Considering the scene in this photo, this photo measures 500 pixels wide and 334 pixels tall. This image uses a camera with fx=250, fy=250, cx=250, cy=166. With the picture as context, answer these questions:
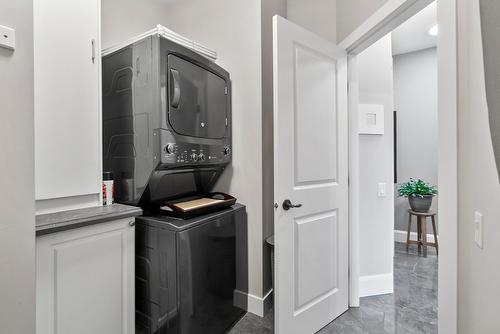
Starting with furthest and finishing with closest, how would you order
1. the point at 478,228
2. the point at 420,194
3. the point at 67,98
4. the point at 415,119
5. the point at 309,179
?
the point at 415,119 → the point at 420,194 → the point at 309,179 → the point at 67,98 → the point at 478,228

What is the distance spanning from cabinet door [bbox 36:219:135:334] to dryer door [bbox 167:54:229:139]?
0.71 m

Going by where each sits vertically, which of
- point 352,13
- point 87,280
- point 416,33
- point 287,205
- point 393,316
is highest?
point 416,33

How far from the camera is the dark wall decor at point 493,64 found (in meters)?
0.45

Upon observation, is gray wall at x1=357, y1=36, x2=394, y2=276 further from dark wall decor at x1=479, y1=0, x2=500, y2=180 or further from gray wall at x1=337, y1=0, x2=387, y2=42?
dark wall decor at x1=479, y1=0, x2=500, y2=180

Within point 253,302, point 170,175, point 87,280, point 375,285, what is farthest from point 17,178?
point 375,285

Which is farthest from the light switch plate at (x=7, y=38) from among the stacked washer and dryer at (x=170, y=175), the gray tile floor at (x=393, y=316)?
the gray tile floor at (x=393, y=316)

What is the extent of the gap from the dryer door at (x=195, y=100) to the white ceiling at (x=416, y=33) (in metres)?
2.57

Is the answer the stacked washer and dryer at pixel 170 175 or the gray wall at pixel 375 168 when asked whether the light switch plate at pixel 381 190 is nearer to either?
the gray wall at pixel 375 168

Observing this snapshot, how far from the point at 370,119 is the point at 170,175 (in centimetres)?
188

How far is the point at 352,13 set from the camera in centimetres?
192

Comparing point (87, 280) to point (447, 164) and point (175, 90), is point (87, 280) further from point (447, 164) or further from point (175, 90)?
point (447, 164)

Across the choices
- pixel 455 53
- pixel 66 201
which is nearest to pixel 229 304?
pixel 66 201

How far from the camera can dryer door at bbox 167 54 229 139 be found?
155cm

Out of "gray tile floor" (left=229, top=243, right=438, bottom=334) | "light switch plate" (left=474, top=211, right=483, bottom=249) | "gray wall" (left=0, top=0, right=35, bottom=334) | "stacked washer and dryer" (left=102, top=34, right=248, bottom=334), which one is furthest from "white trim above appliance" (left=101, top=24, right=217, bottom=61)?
"gray tile floor" (left=229, top=243, right=438, bottom=334)
